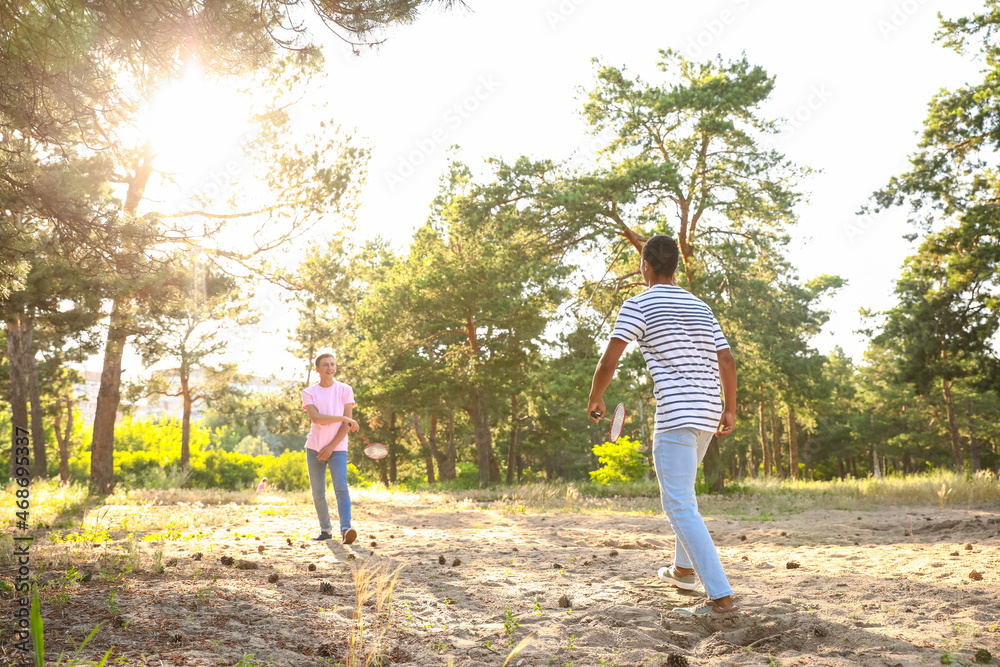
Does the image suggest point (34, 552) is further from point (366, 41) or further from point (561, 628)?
point (366, 41)

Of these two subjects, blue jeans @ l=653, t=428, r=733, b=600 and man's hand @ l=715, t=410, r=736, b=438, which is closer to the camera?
blue jeans @ l=653, t=428, r=733, b=600

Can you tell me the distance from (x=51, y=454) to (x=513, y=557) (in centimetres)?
4013

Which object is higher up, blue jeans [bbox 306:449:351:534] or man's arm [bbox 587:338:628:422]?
man's arm [bbox 587:338:628:422]

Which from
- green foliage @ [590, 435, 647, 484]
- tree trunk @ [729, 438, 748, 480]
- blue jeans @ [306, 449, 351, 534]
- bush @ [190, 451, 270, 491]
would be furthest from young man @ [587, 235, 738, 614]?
tree trunk @ [729, 438, 748, 480]

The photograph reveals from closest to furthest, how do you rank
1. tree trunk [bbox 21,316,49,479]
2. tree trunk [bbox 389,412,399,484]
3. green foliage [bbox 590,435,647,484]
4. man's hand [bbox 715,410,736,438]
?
man's hand [bbox 715,410,736,438] → tree trunk [bbox 21,316,49,479] → green foliage [bbox 590,435,647,484] → tree trunk [bbox 389,412,399,484]

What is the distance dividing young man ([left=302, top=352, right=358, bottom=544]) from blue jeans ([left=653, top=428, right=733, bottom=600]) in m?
3.54

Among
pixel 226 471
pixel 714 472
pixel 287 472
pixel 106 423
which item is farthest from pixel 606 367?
pixel 226 471

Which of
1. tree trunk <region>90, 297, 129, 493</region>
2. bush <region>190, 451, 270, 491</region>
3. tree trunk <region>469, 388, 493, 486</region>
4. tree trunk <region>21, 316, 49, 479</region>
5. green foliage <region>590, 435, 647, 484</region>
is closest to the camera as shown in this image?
tree trunk <region>90, 297, 129, 493</region>

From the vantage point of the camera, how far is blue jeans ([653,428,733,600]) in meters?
3.63

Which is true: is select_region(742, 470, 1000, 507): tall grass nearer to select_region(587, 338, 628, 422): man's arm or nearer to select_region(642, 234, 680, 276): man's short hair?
select_region(642, 234, 680, 276): man's short hair

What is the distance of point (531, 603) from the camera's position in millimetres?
4062

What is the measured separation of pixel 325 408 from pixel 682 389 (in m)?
3.90

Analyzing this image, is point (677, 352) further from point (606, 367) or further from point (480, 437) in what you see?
point (480, 437)

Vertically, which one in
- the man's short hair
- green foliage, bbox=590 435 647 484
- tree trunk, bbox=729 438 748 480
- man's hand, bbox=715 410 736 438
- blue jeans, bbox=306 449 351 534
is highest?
the man's short hair
